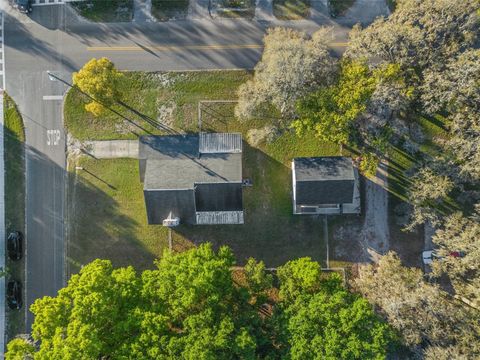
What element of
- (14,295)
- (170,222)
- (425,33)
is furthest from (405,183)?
(14,295)

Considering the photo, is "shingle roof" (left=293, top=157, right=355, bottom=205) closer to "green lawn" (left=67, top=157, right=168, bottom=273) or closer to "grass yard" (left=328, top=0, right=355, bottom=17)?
"green lawn" (left=67, top=157, right=168, bottom=273)

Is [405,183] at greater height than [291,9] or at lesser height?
lesser

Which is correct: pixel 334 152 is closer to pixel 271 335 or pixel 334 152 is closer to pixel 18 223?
pixel 271 335

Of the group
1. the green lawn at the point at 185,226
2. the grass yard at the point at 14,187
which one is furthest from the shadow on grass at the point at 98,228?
the grass yard at the point at 14,187

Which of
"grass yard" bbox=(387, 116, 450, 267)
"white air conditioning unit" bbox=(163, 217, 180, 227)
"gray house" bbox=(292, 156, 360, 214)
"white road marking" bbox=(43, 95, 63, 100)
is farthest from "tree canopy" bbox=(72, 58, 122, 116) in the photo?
"grass yard" bbox=(387, 116, 450, 267)

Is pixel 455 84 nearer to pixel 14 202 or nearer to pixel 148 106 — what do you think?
pixel 148 106

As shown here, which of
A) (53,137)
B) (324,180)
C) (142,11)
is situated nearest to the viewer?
(324,180)
